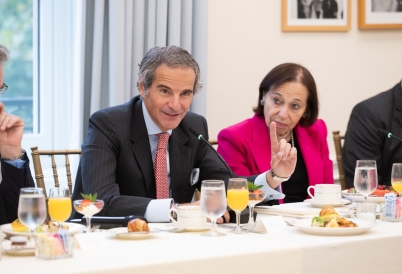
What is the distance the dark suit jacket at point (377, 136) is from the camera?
140 inches

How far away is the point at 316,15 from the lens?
14.3 ft

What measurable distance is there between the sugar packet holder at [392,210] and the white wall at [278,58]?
6.10ft

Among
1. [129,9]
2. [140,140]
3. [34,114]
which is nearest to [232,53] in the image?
[129,9]

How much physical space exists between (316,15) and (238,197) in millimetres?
2581

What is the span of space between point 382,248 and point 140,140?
3.53ft

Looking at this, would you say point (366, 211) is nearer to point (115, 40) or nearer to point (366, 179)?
point (366, 179)

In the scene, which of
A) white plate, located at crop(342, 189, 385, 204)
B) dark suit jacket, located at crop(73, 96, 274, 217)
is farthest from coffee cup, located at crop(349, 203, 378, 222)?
dark suit jacket, located at crop(73, 96, 274, 217)

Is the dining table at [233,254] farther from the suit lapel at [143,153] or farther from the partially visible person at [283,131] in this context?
the partially visible person at [283,131]

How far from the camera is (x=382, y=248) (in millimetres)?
2002

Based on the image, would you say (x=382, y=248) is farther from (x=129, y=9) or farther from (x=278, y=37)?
(x=278, y=37)

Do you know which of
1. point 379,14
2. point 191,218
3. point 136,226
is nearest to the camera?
point 136,226

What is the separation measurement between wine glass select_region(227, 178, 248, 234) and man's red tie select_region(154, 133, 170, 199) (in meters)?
→ 0.67

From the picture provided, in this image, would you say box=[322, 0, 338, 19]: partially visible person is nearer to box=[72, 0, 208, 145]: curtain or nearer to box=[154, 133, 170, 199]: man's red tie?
box=[72, 0, 208, 145]: curtain

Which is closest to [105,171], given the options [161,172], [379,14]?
[161,172]
